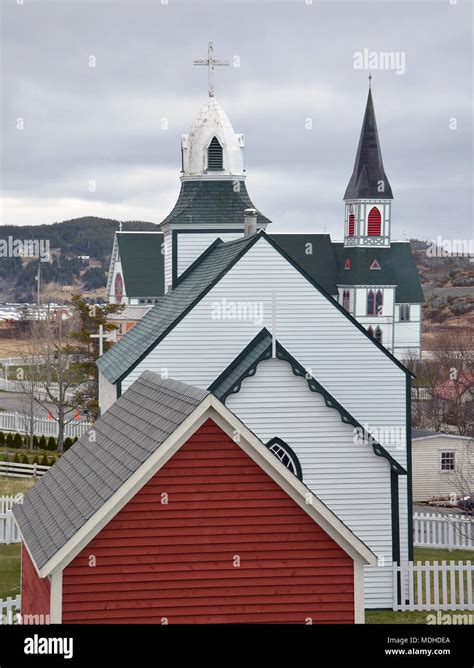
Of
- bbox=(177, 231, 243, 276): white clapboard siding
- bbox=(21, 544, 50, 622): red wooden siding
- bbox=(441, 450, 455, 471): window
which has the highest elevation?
bbox=(177, 231, 243, 276): white clapboard siding

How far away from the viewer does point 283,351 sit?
23.5 m

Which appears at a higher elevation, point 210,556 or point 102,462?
point 102,462

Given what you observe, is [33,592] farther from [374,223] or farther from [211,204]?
[374,223]

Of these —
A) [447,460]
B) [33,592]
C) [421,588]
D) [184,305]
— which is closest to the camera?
[33,592]

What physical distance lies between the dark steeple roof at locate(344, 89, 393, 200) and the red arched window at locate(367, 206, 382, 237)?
136 cm

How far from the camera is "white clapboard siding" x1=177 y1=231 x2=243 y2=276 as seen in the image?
31.3 meters

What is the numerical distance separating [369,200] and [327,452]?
276 feet

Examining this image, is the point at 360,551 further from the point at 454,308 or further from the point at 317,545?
the point at 454,308

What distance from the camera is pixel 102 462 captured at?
16.4 meters

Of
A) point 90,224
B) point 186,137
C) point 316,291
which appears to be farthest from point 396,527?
point 90,224

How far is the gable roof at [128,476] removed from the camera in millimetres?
14266

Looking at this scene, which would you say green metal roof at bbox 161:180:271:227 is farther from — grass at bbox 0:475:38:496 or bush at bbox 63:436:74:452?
bush at bbox 63:436:74:452

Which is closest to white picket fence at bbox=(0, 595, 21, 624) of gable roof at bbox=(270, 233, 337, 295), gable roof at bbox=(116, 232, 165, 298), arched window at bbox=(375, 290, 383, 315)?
gable roof at bbox=(116, 232, 165, 298)

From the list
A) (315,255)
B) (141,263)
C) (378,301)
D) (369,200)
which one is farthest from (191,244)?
(369,200)
